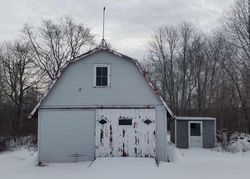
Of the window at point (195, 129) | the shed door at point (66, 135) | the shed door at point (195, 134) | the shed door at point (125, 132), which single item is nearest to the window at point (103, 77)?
the shed door at point (125, 132)

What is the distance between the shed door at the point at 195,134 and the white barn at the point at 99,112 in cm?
1245

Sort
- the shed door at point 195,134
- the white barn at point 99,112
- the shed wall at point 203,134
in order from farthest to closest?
the shed door at point 195,134, the shed wall at point 203,134, the white barn at point 99,112

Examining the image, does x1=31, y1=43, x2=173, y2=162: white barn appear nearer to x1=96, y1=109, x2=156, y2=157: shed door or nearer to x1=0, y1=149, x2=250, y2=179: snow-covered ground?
x1=96, y1=109, x2=156, y2=157: shed door

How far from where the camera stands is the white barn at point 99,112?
2092 centimetres

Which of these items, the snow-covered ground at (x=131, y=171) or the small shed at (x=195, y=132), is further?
the small shed at (x=195, y=132)

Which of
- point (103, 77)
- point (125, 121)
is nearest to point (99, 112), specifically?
point (125, 121)

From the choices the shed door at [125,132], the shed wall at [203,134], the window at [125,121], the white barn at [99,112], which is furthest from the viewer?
the shed wall at [203,134]

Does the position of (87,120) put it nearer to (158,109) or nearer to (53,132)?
(53,132)

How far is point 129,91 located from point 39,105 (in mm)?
4363

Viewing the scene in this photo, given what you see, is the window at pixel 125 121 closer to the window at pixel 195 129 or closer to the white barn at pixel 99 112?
the white barn at pixel 99 112

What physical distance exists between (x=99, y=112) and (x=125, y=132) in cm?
158

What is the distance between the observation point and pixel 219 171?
56.6ft

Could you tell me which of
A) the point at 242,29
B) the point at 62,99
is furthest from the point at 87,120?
the point at 242,29

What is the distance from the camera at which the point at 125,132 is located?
68.7 ft
